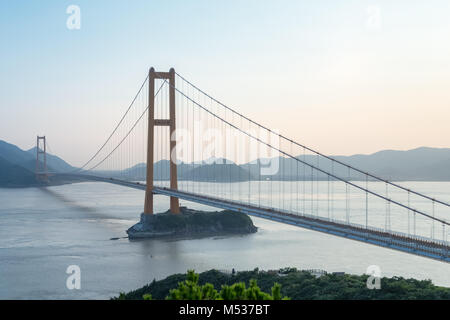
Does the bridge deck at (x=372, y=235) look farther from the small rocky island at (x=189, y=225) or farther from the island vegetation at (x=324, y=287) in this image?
the small rocky island at (x=189, y=225)

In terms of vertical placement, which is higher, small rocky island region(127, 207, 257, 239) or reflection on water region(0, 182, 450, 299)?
small rocky island region(127, 207, 257, 239)

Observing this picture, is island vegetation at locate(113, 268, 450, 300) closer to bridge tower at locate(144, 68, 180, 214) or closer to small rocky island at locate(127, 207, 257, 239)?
small rocky island at locate(127, 207, 257, 239)

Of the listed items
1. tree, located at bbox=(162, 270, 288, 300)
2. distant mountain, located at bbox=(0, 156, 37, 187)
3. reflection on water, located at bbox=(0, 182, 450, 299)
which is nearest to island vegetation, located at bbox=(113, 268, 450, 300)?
tree, located at bbox=(162, 270, 288, 300)

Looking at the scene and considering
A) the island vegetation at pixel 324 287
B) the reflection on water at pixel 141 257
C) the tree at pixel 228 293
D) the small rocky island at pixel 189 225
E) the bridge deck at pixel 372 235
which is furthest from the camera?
the small rocky island at pixel 189 225

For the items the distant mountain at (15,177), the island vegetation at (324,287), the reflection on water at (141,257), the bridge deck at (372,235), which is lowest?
the reflection on water at (141,257)

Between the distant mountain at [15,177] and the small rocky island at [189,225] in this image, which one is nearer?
the small rocky island at [189,225]

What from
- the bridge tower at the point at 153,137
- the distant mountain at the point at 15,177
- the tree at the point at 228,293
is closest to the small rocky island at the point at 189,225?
the bridge tower at the point at 153,137
